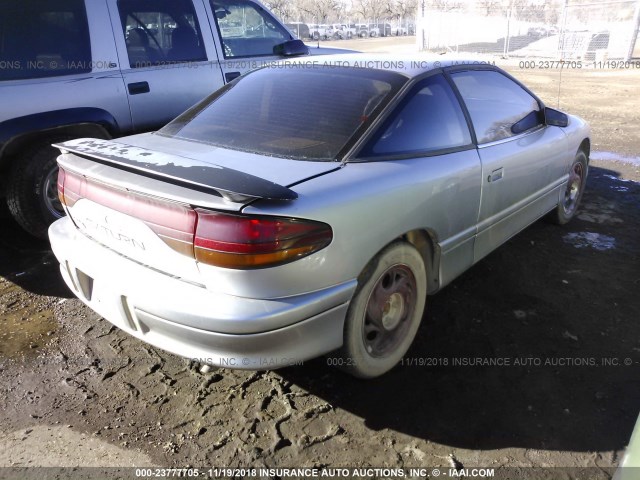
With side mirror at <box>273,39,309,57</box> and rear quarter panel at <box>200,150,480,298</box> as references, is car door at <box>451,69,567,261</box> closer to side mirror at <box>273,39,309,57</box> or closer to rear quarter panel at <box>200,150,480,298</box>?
rear quarter panel at <box>200,150,480,298</box>

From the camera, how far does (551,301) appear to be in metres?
3.49

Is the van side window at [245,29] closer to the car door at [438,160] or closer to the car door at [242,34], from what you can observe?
the car door at [242,34]

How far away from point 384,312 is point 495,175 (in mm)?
1194

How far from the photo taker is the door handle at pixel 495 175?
3.18m

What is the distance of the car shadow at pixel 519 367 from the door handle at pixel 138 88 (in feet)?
9.62

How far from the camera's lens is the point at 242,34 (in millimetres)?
5504

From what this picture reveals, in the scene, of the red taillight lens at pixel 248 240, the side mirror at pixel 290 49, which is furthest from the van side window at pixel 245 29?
the red taillight lens at pixel 248 240

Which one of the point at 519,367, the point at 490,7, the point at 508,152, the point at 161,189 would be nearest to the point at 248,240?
the point at 161,189

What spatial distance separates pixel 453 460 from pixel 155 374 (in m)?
1.58

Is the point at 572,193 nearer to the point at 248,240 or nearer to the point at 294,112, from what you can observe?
the point at 294,112

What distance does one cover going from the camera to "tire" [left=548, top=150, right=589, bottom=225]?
15.1 feet

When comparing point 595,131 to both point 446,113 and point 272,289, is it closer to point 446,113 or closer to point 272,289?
point 446,113

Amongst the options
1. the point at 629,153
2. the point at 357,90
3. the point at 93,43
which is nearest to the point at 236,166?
the point at 357,90

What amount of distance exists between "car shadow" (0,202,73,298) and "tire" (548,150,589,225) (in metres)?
4.00
